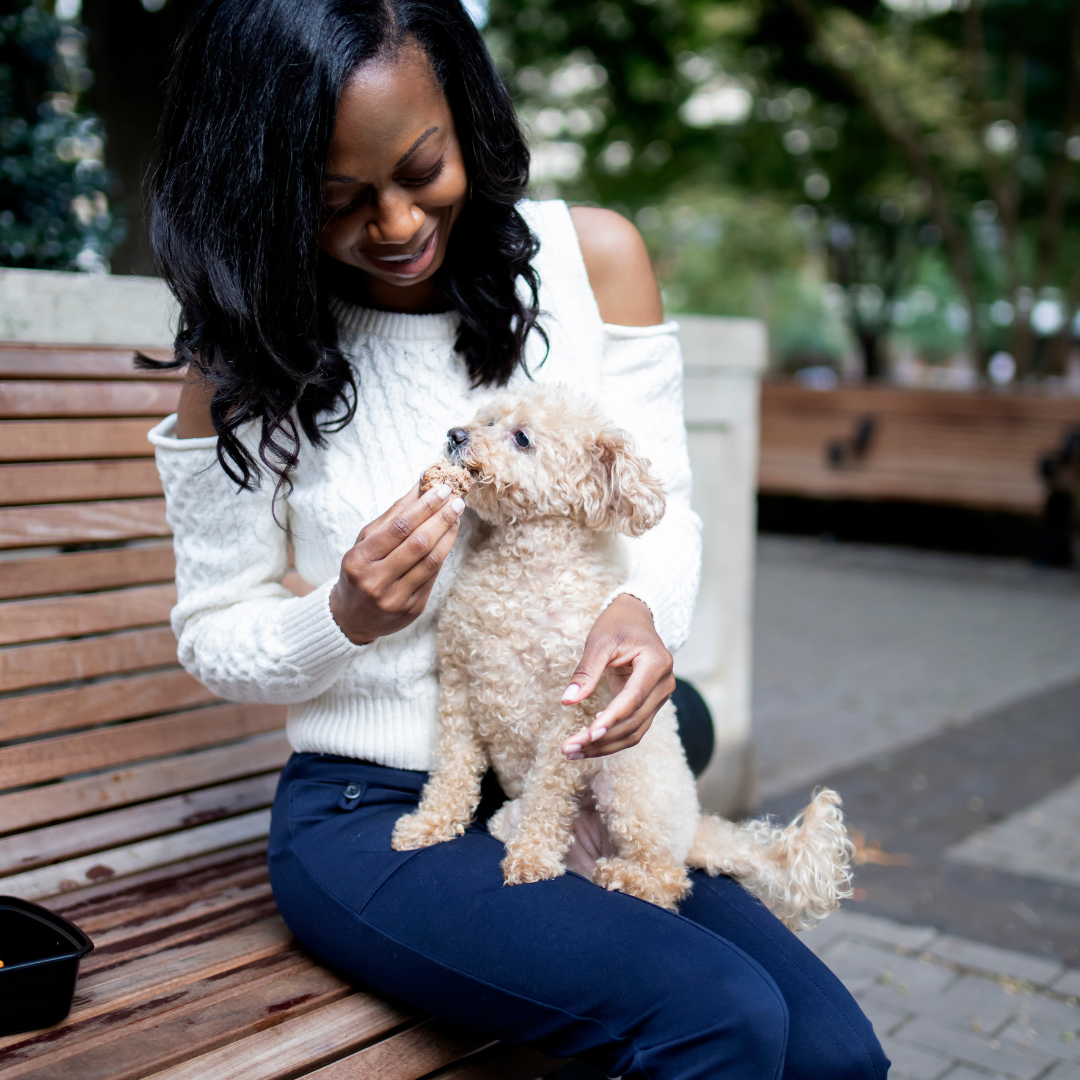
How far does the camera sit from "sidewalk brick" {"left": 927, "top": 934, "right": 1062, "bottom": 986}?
322 cm

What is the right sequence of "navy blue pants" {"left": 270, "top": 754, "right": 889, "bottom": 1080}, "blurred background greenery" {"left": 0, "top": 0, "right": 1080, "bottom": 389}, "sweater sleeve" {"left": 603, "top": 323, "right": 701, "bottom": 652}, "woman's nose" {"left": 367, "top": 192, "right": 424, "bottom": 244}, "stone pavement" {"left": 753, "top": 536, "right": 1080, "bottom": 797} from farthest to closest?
"stone pavement" {"left": 753, "top": 536, "right": 1080, "bottom": 797} < "blurred background greenery" {"left": 0, "top": 0, "right": 1080, "bottom": 389} < "sweater sleeve" {"left": 603, "top": 323, "right": 701, "bottom": 652} < "woman's nose" {"left": 367, "top": 192, "right": 424, "bottom": 244} < "navy blue pants" {"left": 270, "top": 754, "right": 889, "bottom": 1080}

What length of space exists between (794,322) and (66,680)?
125 feet

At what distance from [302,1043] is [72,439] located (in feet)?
4.61

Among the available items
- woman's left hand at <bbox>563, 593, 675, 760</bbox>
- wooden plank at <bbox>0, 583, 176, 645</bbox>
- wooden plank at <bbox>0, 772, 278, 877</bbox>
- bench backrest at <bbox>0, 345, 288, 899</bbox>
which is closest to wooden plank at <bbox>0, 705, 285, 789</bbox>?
bench backrest at <bbox>0, 345, 288, 899</bbox>

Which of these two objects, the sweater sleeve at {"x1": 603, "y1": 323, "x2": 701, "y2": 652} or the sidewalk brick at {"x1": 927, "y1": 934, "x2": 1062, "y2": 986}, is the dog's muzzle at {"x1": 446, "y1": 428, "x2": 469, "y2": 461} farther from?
the sidewalk brick at {"x1": 927, "y1": 934, "x2": 1062, "y2": 986}

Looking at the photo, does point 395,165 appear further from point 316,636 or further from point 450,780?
point 450,780

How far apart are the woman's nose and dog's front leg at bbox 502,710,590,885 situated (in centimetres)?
82

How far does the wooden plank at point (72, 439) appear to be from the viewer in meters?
2.37

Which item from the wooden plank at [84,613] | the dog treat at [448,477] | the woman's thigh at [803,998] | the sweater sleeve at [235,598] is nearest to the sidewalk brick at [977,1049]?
the woman's thigh at [803,998]

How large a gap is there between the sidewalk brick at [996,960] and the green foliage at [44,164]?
12.1 feet

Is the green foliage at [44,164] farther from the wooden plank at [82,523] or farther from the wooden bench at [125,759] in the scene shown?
the wooden plank at [82,523]

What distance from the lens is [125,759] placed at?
2484 mm

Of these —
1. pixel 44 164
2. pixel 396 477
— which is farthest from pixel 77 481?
pixel 44 164

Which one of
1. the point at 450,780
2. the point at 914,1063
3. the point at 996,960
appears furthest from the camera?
the point at 996,960
